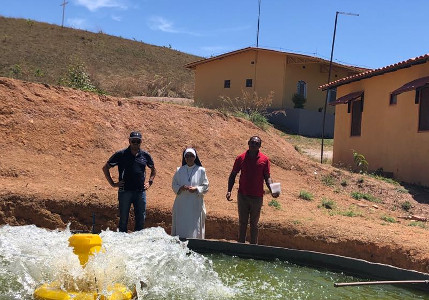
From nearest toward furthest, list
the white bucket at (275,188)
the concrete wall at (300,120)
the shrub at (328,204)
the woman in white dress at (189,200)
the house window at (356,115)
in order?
1. the woman in white dress at (189,200)
2. the white bucket at (275,188)
3. the shrub at (328,204)
4. the house window at (356,115)
5. the concrete wall at (300,120)

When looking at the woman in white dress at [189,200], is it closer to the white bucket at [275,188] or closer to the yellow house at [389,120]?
the white bucket at [275,188]

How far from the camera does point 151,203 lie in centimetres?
908

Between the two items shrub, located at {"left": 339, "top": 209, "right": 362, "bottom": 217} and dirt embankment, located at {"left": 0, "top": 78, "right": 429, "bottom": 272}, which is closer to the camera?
dirt embankment, located at {"left": 0, "top": 78, "right": 429, "bottom": 272}

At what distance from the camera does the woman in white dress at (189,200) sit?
20.2ft

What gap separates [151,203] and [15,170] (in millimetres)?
3227

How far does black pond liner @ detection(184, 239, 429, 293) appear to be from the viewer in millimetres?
5047

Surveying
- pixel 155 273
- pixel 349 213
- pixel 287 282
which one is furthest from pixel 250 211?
pixel 349 213

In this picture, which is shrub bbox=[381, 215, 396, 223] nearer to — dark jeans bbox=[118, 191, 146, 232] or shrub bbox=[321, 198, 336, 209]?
shrub bbox=[321, 198, 336, 209]

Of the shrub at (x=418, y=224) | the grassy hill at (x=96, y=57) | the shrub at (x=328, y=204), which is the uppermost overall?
the grassy hill at (x=96, y=57)

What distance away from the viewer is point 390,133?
15.1m

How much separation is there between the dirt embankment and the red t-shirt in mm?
1936

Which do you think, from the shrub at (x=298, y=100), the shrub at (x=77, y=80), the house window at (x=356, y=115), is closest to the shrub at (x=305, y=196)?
the house window at (x=356, y=115)

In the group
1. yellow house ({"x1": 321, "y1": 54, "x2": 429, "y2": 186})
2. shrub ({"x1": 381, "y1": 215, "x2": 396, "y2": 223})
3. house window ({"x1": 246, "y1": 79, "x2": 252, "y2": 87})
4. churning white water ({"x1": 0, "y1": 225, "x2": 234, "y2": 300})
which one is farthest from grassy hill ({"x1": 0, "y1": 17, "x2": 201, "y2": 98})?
churning white water ({"x1": 0, "y1": 225, "x2": 234, "y2": 300})

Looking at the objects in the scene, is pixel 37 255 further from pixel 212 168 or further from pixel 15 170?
pixel 212 168
